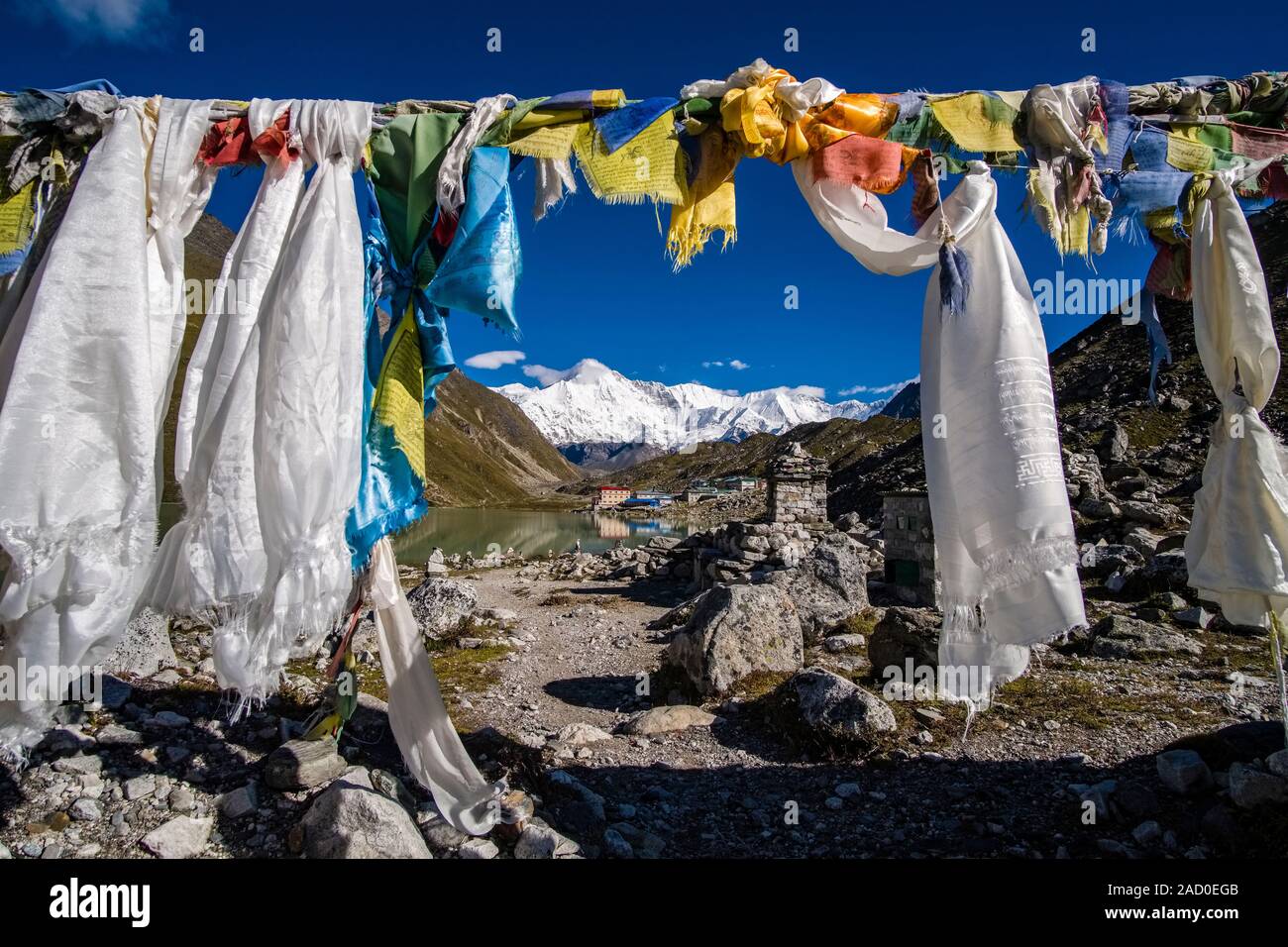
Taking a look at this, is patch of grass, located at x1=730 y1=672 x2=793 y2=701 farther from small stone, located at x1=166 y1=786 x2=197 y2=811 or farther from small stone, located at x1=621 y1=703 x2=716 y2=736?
small stone, located at x1=166 y1=786 x2=197 y2=811

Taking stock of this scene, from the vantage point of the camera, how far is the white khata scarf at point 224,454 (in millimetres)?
3045

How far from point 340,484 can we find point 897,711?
6.07 m

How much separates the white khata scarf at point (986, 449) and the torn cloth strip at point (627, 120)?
3.62 feet

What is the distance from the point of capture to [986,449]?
11.3 feet

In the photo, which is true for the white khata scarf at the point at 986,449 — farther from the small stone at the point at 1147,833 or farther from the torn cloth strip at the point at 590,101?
the small stone at the point at 1147,833

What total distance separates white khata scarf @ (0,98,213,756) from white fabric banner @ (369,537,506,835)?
1.29 meters

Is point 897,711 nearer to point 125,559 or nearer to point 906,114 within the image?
point 906,114

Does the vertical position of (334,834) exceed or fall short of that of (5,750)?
it falls short

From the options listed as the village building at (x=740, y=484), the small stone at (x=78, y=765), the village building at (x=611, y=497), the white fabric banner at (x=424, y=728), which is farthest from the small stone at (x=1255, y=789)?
the village building at (x=611, y=497)

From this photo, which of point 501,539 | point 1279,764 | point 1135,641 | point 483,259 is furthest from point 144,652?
point 501,539

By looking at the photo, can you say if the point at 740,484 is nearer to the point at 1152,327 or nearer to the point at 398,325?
the point at 1152,327

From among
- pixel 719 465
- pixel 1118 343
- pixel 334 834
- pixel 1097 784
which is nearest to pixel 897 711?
pixel 1097 784

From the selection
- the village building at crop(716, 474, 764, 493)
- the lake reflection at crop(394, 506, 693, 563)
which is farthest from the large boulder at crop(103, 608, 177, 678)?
the village building at crop(716, 474, 764, 493)

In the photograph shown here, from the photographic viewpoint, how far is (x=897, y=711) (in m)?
7.04
